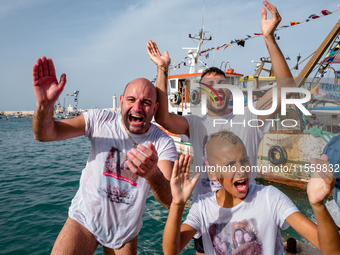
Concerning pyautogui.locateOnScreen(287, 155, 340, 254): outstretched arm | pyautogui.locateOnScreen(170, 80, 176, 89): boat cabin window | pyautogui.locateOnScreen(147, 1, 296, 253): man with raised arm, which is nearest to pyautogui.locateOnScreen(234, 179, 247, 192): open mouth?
pyautogui.locateOnScreen(147, 1, 296, 253): man with raised arm

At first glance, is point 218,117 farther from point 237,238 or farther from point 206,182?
point 237,238

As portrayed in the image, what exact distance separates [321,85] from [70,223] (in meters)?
5.51

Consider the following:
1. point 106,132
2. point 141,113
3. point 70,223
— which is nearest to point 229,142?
point 141,113

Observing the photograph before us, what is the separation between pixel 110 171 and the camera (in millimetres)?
Result: 2111

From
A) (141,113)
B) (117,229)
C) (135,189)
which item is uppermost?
(141,113)

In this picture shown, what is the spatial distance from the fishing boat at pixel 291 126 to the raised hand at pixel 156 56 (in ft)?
1.41

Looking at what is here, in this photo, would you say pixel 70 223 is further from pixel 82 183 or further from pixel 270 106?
pixel 270 106

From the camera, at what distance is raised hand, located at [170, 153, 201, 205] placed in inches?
58.4

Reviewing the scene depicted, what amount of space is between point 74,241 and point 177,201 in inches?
44.8

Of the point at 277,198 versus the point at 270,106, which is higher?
the point at 270,106

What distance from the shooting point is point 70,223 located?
211 cm

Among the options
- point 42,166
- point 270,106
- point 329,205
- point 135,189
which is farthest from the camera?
point 42,166

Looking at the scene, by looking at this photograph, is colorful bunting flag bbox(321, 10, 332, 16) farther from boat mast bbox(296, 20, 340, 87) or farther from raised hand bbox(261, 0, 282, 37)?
raised hand bbox(261, 0, 282, 37)

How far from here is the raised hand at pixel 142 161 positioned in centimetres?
152
